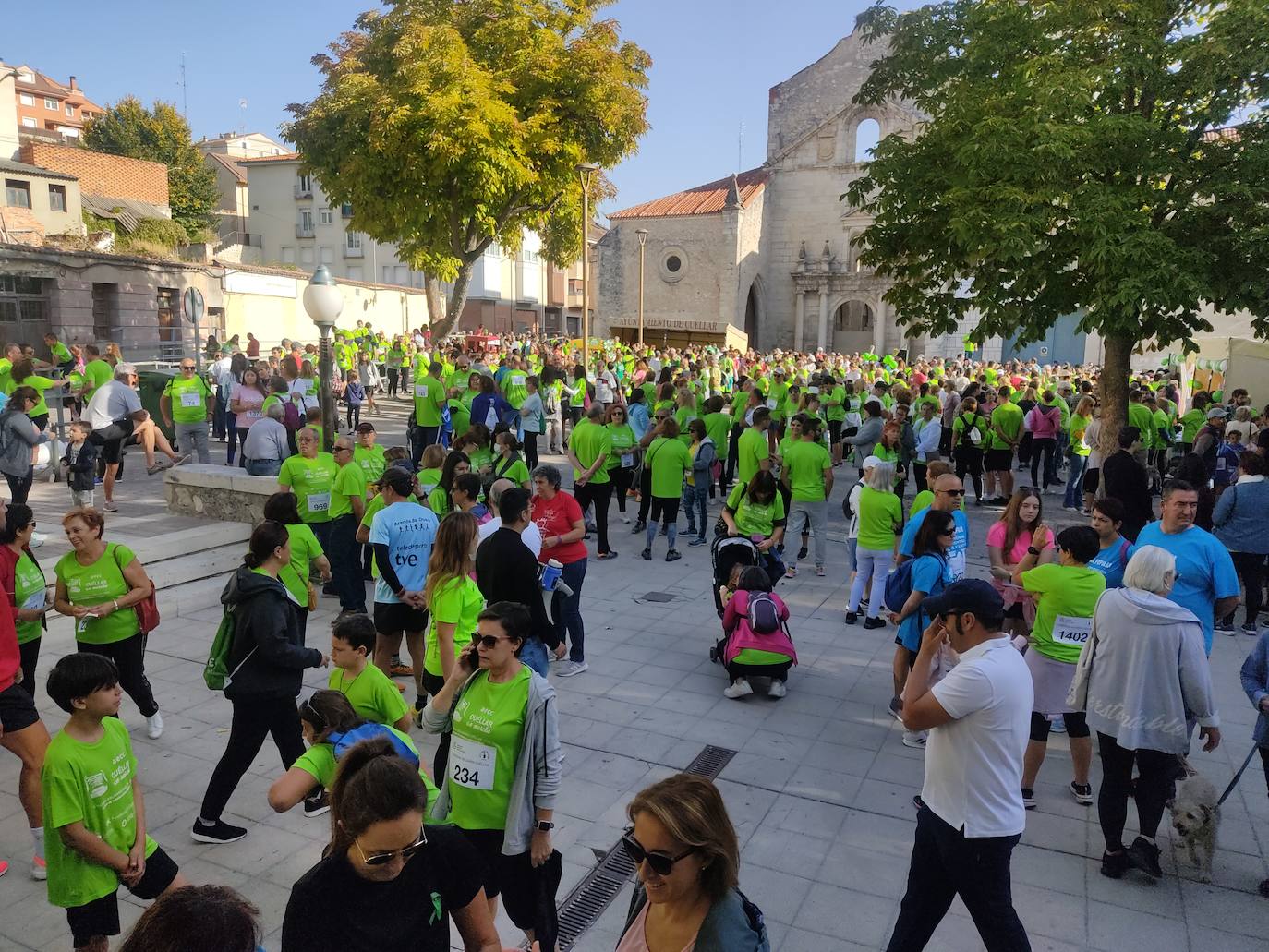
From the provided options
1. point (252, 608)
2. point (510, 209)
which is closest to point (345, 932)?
point (252, 608)

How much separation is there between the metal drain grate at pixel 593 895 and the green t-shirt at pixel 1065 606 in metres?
2.23

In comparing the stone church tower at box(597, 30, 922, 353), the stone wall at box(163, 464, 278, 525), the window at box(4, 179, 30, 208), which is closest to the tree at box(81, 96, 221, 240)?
the window at box(4, 179, 30, 208)

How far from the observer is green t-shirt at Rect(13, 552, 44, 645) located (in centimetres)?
→ 487

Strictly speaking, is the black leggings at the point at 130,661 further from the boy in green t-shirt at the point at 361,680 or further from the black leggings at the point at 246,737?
the boy in green t-shirt at the point at 361,680

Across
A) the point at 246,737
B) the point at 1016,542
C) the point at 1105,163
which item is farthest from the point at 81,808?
the point at 1105,163

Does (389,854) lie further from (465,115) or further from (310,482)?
(465,115)

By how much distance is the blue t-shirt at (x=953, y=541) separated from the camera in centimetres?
613

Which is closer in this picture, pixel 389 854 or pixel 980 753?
pixel 389 854

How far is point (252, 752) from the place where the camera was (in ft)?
14.9

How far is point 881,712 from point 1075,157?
6.82 m

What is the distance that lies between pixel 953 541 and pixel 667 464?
4608 mm

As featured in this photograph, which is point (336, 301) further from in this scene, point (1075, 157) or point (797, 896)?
point (1075, 157)

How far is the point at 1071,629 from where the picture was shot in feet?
16.4

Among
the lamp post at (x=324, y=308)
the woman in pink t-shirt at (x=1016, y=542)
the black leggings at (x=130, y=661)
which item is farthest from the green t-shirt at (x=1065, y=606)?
the lamp post at (x=324, y=308)
